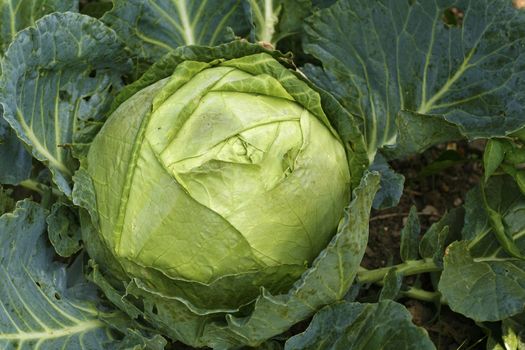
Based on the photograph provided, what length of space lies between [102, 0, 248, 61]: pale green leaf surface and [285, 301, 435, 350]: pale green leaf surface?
124cm

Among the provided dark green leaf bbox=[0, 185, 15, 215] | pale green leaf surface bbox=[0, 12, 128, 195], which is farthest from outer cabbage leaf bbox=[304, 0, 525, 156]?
dark green leaf bbox=[0, 185, 15, 215]

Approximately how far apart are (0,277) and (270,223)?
0.95m

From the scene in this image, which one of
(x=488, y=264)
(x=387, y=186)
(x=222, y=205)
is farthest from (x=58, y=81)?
(x=488, y=264)

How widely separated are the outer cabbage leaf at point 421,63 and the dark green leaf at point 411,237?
0.27m

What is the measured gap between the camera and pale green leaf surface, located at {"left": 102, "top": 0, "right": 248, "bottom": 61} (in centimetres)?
300

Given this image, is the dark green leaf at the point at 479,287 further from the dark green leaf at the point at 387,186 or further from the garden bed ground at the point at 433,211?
the garden bed ground at the point at 433,211

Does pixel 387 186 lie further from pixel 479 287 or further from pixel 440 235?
pixel 479 287

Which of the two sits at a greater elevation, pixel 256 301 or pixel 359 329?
pixel 256 301

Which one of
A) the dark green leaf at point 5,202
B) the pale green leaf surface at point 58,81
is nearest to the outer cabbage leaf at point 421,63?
the pale green leaf surface at point 58,81

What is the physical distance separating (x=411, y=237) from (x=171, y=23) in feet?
4.35

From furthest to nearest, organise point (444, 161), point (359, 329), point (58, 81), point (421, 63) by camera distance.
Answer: point (444, 161) < point (421, 63) < point (58, 81) < point (359, 329)

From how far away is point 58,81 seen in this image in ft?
9.36

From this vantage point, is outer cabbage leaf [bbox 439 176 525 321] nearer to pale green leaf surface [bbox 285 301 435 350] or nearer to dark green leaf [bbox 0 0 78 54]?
pale green leaf surface [bbox 285 301 435 350]

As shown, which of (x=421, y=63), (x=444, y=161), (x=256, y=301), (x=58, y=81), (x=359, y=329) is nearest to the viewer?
(x=256, y=301)
